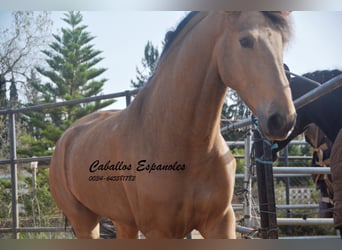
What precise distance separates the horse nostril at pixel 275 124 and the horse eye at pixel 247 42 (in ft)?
1.01

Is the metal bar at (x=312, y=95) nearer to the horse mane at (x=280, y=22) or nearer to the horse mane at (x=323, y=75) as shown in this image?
the horse mane at (x=323, y=75)

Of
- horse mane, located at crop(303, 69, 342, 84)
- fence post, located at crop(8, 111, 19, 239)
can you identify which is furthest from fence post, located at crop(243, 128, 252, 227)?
fence post, located at crop(8, 111, 19, 239)

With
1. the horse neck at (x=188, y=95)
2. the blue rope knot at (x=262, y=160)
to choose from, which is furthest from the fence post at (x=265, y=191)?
the horse neck at (x=188, y=95)

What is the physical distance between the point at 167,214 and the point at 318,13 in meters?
1.18

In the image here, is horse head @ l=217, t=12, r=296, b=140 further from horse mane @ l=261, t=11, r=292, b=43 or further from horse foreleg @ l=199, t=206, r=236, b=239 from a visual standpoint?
horse foreleg @ l=199, t=206, r=236, b=239

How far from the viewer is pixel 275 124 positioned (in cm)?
176

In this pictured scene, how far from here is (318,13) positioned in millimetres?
2104

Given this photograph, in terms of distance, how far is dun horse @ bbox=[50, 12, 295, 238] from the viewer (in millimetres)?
1818

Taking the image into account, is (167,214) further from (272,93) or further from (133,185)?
(272,93)

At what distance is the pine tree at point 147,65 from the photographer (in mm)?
2035

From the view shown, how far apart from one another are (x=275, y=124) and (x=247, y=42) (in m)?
0.36

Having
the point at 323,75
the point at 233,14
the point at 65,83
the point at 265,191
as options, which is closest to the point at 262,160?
the point at 265,191

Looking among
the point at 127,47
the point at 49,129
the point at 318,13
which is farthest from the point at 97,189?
the point at 318,13

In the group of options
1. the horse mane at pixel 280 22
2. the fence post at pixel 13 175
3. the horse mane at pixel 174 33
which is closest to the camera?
the horse mane at pixel 280 22
